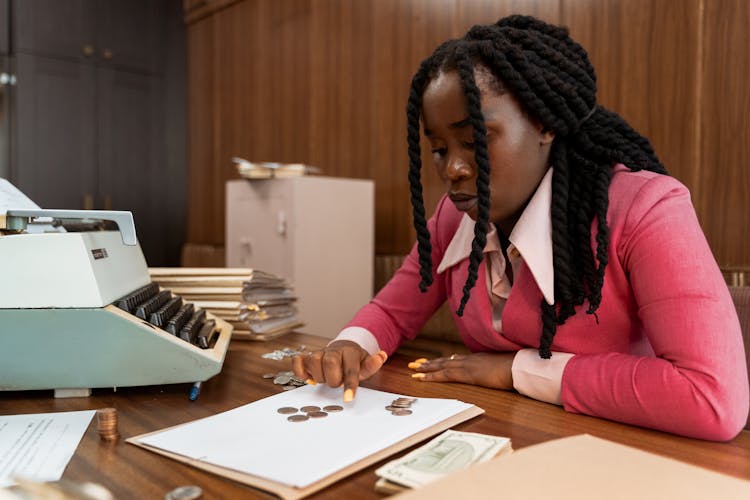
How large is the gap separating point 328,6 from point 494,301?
2890 mm

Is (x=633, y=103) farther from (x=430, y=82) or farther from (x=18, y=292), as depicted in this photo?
(x=18, y=292)

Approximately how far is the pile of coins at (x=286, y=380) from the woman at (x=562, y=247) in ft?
0.14

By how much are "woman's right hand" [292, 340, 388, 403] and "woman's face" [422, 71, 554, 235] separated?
31cm

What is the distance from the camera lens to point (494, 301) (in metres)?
1.16

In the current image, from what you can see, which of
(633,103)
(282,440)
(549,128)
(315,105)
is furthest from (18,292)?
(315,105)

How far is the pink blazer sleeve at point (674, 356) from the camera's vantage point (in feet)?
2.71

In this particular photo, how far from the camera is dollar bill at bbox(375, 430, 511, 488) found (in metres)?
0.61

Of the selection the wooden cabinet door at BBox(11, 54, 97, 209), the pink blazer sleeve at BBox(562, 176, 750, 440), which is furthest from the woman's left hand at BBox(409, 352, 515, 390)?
the wooden cabinet door at BBox(11, 54, 97, 209)

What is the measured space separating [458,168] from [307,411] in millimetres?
455

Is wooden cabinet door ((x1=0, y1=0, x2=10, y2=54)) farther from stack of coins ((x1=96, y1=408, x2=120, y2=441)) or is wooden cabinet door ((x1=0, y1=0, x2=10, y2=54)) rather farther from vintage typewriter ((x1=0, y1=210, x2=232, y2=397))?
stack of coins ((x1=96, y1=408, x2=120, y2=441))

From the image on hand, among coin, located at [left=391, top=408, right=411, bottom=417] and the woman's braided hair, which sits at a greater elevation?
the woman's braided hair

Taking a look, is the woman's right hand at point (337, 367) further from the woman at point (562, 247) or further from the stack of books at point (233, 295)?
the stack of books at point (233, 295)

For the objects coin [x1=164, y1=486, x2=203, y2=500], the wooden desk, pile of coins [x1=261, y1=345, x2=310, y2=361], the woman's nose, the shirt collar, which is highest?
the woman's nose

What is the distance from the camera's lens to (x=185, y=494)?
597mm
